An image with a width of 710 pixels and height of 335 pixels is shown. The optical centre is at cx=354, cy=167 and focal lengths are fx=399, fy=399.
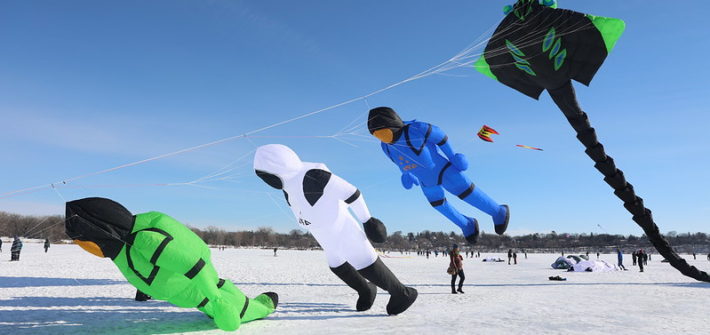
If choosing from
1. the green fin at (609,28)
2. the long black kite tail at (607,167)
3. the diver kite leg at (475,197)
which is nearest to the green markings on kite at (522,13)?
the green fin at (609,28)

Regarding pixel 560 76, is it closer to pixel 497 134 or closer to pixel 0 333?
pixel 497 134

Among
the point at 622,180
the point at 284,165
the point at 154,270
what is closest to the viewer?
the point at 154,270

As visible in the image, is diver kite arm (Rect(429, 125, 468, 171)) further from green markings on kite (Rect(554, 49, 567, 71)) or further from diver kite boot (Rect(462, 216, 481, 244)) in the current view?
green markings on kite (Rect(554, 49, 567, 71))

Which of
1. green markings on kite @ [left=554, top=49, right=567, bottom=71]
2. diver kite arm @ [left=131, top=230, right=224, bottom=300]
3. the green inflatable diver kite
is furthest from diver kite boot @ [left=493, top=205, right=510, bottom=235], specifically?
diver kite arm @ [left=131, top=230, right=224, bottom=300]

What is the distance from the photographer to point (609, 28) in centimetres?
616

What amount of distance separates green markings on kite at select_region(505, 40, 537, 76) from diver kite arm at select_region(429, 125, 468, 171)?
5.61ft

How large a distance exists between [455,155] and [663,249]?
17.1 feet

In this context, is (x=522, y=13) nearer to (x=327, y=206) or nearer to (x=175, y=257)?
(x=327, y=206)

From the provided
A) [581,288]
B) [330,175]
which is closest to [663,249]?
[581,288]

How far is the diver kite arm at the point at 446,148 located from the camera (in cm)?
661

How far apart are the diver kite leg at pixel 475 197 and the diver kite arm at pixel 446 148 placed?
0.12 m

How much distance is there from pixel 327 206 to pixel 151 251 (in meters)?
2.40

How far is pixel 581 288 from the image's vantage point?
38.2 ft

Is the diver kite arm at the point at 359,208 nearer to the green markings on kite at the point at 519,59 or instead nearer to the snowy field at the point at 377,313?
the snowy field at the point at 377,313
